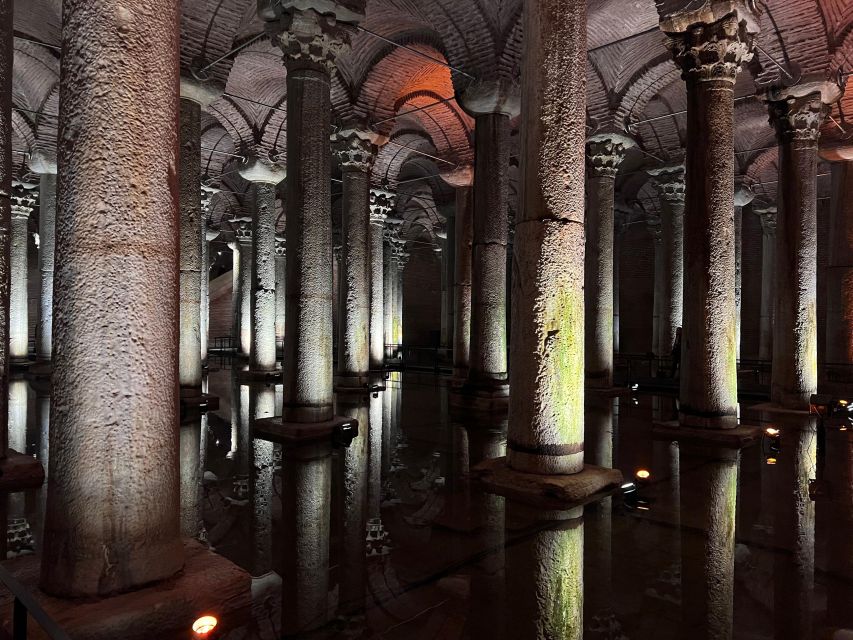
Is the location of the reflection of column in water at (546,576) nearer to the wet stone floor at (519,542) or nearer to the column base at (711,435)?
the wet stone floor at (519,542)

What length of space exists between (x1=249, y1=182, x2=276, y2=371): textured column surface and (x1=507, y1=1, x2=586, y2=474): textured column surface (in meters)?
9.38

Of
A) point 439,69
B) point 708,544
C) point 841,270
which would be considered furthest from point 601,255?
point 708,544

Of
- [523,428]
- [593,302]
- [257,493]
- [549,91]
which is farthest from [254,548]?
[593,302]

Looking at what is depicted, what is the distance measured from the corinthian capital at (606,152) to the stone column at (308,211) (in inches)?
251

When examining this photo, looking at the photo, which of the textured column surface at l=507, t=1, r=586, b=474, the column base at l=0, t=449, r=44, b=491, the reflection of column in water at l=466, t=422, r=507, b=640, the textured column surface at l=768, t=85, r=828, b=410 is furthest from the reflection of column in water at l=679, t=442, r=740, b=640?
the column base at l=0, t=449, r=44, b=491

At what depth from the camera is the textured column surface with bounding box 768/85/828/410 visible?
9.37 meters

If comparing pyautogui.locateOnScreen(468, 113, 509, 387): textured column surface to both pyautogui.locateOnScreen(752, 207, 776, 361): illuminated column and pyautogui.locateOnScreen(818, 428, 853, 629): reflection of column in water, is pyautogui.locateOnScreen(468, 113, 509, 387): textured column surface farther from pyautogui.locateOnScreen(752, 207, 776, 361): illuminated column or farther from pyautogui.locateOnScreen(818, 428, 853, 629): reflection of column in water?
pyautogui.locateOnScreen(752, 207, 776, 361): illuminated column

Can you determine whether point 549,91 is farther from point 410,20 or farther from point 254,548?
point 410,20

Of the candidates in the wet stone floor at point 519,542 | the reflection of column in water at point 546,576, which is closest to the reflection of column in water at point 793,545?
the wet stone floor at point 519,542

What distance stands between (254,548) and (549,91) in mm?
4307

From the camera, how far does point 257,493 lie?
510cm

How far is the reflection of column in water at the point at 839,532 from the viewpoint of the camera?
3.06 metres

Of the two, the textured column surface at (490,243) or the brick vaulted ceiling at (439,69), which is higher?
the brick vaulted ceiling at (439,69)

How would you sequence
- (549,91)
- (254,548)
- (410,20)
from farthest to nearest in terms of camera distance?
1. (410,20)
2. (549,91)
3. (254,548)
